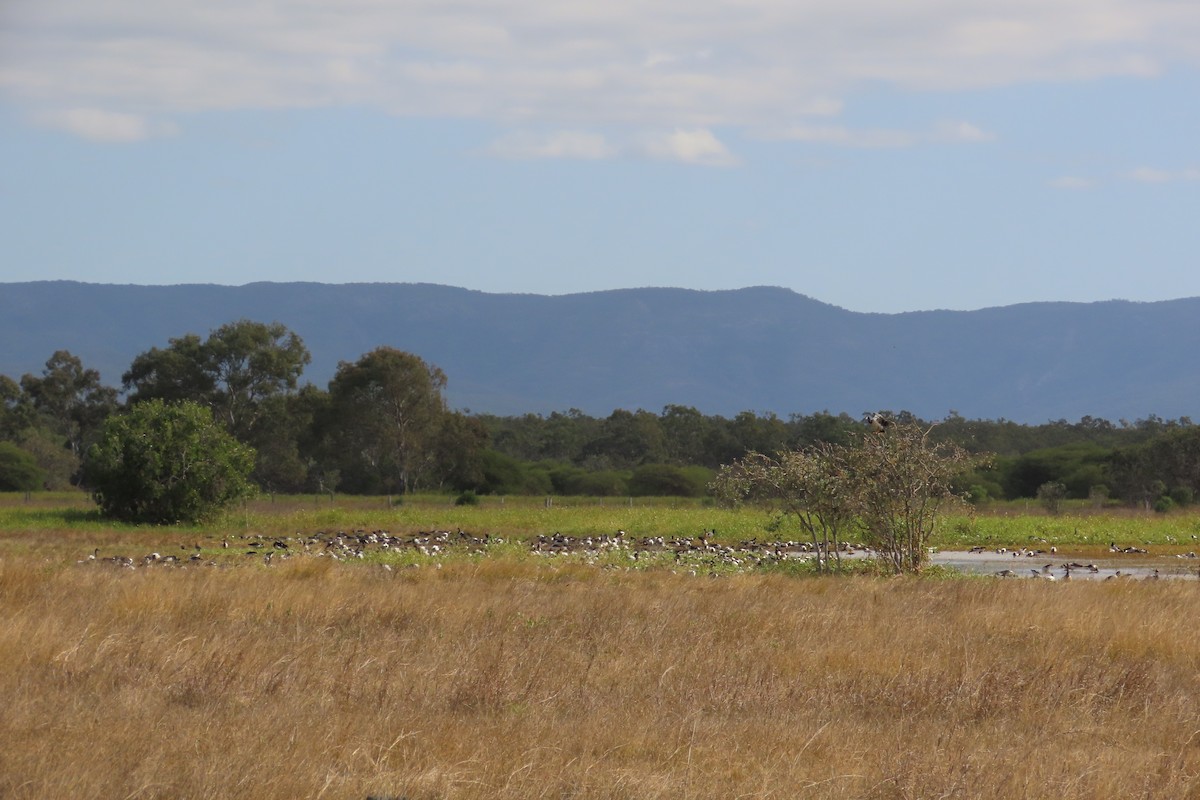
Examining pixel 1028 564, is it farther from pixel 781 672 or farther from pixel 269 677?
pixel 269 677

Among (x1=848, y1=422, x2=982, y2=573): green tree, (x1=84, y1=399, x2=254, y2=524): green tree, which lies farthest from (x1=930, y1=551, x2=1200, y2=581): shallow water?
(x1=84, y1=399, x2=254, y2=524): green tree

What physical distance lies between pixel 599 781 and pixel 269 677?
3616 millimetres

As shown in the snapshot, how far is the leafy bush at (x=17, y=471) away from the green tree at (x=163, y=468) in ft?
114

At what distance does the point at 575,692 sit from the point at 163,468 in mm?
33414

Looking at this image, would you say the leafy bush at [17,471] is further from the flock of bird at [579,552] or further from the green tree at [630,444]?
the flock of bird at [579,552]

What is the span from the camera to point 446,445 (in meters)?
79.0

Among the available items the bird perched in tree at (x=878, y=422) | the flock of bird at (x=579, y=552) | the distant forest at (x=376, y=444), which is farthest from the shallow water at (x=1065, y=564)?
the distant forest at (x=376, y=444)

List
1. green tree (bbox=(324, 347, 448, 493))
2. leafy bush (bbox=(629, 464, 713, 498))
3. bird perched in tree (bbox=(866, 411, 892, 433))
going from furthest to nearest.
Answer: green tree (bbox=(324, 347, 448, 493))
leafy bush (bbox=(629, 464, 713, 498))
bird perched in tree (bbox=(866, 411, 892, 433))

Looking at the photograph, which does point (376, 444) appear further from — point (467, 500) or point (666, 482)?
point (467, 500)

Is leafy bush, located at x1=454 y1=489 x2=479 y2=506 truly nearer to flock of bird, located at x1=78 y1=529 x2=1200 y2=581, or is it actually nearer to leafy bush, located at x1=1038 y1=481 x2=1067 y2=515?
flock of bird, located at x1=78 y1=529 x2=1200 y2=581

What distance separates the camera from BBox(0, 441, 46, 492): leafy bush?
72.7m

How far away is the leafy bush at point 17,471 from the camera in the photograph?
2862 inches

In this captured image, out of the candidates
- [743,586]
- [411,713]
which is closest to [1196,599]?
[743,586]

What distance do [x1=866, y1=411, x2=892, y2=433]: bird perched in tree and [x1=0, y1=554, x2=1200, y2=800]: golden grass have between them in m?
5.72
